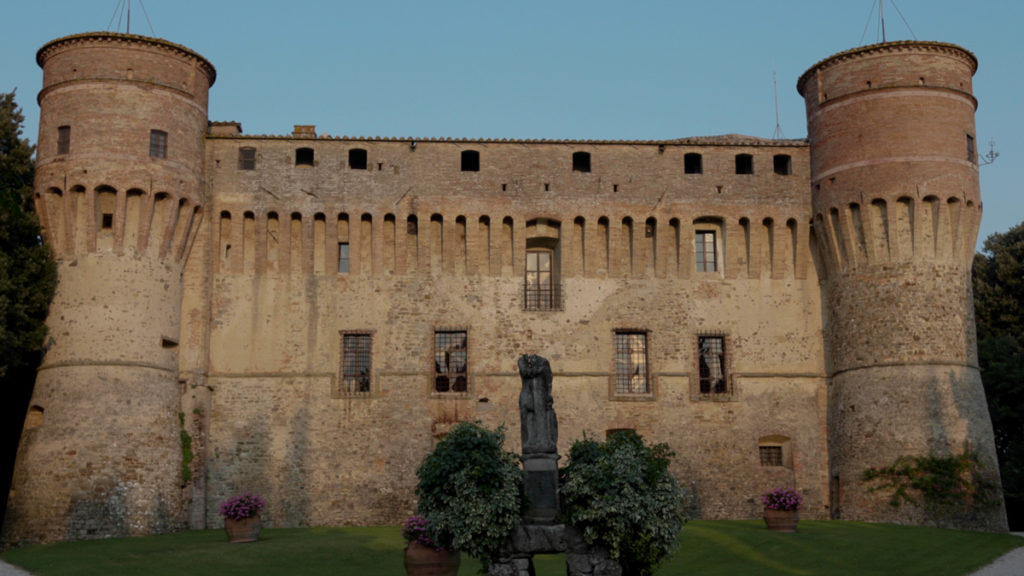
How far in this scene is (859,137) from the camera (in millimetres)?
29844

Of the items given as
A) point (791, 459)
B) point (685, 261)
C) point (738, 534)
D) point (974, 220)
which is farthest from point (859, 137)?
point (738, 534)

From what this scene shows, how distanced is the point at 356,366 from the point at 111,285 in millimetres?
6594

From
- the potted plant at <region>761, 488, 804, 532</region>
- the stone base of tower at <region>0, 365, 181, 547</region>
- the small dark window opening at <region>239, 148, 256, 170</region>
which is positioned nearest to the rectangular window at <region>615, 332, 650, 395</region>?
the potted plant at <region>761, 488, 804, 532</region>

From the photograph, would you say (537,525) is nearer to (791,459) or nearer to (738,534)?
(738,534)

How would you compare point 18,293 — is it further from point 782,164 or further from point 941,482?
point 941,482

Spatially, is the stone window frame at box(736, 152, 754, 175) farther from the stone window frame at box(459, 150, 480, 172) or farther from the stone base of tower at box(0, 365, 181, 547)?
the stone base of tower at box(0, 365, 181, 547)

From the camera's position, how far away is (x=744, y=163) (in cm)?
3178

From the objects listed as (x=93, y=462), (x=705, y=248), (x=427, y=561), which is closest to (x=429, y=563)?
(x=427, y=561)

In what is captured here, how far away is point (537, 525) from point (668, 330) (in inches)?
634

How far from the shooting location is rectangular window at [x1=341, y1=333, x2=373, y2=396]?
29.6 meters

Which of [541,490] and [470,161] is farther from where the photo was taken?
[470,161]

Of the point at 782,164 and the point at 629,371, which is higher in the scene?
the point at 782,164

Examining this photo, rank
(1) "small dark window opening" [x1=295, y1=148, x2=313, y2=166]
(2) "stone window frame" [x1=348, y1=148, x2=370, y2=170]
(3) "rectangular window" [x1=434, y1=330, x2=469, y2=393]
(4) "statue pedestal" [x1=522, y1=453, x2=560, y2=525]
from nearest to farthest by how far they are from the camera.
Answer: (4) "statue pedestal" [x1=522, y1=453, x2=560, y2=525] < (3) "rectangular window" [x1=434, y1=330, x2=469, y2=393] < (1) "small dark window opening" [x1=295, y1=148, x2=313, y2=166] < (2) "stone window frame" [x1=348, y1=148, x2=370, y2=170]

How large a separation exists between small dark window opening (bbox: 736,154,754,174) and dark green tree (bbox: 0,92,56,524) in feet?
61.4
